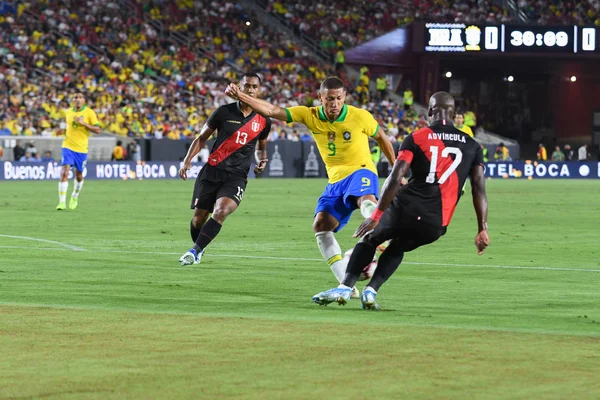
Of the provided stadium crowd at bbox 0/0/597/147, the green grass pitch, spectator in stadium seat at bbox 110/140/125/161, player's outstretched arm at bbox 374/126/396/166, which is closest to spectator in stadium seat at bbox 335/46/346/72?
stadium crowd at bbox 0/0/597/147

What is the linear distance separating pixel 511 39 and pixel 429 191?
175 feet

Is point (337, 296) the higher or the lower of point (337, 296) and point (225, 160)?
the lower

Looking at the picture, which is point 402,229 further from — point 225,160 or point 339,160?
point 225,160

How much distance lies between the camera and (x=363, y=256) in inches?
398

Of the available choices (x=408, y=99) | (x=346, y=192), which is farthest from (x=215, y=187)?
(x=408, y=99)

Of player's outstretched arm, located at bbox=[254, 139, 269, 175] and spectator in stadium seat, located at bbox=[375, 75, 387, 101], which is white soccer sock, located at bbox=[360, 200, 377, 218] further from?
spectator in stadium seat, located at bbox=[375, 75, 387, 101]

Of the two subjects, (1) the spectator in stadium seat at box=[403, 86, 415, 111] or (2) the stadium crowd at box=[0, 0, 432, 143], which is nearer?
(2) the stadium crowd at box=[0, 0, 432, 143]

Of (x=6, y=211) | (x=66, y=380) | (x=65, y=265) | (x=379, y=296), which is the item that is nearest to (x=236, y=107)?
(x=65, y=265)

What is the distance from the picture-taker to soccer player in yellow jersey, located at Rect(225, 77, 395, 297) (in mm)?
11234

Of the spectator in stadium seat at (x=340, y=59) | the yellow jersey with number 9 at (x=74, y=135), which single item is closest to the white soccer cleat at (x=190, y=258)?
the yellow jersey with number 9 at (x=74, y=135)

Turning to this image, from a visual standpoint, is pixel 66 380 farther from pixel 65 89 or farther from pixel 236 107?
pixel 65 89

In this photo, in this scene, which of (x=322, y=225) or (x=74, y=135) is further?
(x=74, y=135)

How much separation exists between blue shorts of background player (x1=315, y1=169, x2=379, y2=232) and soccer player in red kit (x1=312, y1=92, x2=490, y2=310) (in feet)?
4.22

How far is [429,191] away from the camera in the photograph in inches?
389
